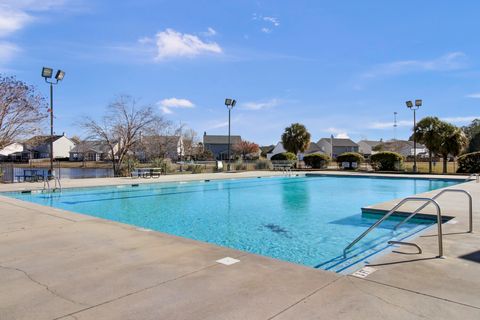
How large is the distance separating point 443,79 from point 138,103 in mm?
20785

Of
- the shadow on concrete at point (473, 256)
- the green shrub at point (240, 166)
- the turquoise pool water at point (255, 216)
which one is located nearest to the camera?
the shadow on concrete at point (473, 256)

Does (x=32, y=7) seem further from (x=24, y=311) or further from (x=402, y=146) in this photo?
(x=402, y=146)

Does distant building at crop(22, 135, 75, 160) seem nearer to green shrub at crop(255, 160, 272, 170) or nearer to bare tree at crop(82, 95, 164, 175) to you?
bare tree at crop(82, 95, 164, 175)

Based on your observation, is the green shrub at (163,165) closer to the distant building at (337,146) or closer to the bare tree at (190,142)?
the bare tree at (190,142)

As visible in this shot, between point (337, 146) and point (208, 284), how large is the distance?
66498 millimetres

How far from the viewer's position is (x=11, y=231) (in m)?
5.79

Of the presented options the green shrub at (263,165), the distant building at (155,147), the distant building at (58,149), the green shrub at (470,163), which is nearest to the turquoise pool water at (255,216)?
the green shrub at (470,163)

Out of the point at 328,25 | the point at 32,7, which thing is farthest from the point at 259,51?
the point at 32,7

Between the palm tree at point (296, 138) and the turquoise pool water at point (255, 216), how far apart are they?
65.7ft

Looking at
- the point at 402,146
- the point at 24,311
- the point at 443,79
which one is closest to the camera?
the point at 24,311

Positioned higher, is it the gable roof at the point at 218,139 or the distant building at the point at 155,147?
the gable roof at the point at 218,139

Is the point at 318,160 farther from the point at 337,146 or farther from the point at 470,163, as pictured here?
the point at 337,146

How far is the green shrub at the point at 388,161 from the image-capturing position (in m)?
27.1

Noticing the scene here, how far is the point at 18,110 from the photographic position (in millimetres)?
16562
